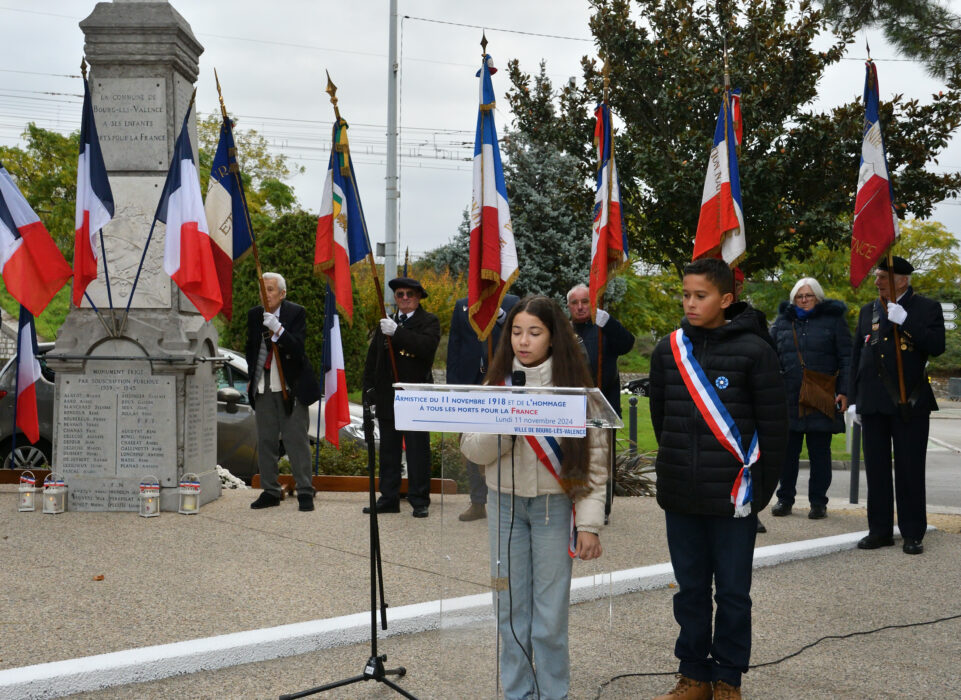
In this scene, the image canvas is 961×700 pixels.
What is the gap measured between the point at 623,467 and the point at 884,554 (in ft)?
11.8

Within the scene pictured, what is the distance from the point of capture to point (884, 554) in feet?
22.6

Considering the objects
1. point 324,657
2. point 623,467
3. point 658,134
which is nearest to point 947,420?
point 658,134

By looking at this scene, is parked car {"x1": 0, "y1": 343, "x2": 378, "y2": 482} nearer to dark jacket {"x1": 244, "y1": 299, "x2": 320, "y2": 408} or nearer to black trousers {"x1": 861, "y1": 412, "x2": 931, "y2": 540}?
dark jacket {"x1": 244, "y1": 299, "x2": 320, "y2": 408}

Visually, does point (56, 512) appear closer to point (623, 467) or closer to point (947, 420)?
point (623, 467)

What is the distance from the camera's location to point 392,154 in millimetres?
22109

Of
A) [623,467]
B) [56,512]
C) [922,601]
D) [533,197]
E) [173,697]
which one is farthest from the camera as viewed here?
[533,197]

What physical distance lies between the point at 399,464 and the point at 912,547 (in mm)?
4145

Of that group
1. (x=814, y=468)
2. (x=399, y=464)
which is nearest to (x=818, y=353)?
(x=814, y=468)

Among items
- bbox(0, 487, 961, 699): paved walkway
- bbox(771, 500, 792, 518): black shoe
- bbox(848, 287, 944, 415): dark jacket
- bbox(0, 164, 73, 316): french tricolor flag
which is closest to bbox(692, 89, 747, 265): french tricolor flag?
bbox(848, 287, 944, 415): dark jacket

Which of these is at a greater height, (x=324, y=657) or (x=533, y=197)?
(x=533, y=197)

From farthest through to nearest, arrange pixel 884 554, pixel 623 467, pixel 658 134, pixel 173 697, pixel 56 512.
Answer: pixel 658 134
pixel 623 467
pixel 56 512
pixel 884 554
pixel 173 697

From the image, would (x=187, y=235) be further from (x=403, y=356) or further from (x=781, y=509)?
(x=781, y=509)

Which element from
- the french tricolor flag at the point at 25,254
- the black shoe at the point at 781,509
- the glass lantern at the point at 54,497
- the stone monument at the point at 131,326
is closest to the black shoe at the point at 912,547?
the black shoe at the point at 781,509

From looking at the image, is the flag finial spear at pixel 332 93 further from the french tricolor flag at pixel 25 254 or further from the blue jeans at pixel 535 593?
the french tricolor flag at pixel 25 254
